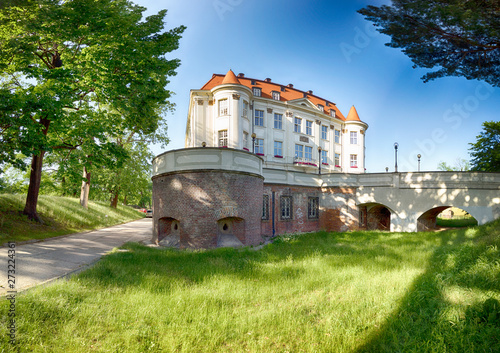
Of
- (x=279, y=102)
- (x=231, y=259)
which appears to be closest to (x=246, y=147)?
(x=279, y=102)

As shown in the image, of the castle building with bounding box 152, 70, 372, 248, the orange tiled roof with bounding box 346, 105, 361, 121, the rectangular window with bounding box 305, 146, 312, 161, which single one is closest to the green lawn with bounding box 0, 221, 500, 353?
the castle building with bounding box 152, 70, 372, 248

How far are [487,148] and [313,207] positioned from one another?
25.2 metres

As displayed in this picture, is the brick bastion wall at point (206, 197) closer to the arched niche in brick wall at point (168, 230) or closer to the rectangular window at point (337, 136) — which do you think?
the arched niche in brick wall at point (168, 230)

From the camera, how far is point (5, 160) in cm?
1180

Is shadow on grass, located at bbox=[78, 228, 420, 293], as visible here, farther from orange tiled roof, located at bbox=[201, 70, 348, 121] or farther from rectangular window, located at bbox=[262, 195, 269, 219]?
orange tiled roof, located at bbox=[201, 70, 348, 121]

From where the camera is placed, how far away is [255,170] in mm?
14477

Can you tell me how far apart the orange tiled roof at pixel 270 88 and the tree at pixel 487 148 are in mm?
14441

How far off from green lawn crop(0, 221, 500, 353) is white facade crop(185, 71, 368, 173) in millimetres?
16492

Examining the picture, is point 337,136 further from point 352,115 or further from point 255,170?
point 255,170

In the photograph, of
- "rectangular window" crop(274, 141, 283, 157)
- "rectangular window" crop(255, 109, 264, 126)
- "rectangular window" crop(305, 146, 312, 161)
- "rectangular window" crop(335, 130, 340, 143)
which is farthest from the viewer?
"rectangular window" crop(335, 130, 340, 143)

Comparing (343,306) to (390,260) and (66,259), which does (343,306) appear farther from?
(66,259)

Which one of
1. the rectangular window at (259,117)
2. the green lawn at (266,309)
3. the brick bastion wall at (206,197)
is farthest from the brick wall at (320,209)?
the rectangular window at (259,117)

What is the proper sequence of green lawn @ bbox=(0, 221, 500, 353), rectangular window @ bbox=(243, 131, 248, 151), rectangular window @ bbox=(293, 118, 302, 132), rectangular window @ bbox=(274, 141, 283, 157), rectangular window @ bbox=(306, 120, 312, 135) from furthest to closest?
rectangular window @ bbox=(306, 120, 312, 135), rectangular window @ bbox=(293, 118, 302, 132), rectangular window @ bbox=(274, 141, 283, 157), rectangular window @ bbox=(243, 131, 248, 151), green lawn @ bbox=(0, 221, 500, 353)

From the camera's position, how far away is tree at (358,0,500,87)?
7.57 metres
